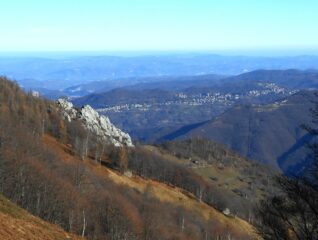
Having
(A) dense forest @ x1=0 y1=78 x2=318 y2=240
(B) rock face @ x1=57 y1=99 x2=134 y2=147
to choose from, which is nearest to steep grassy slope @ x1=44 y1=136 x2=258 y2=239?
(A) dense forest @ x1=0 y1=78 x2=318 y2=240

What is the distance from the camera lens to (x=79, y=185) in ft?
344

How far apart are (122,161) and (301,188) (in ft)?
406

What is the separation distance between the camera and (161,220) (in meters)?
108

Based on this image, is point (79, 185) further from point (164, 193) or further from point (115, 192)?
point (164, 193)

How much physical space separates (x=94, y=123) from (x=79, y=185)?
285ft

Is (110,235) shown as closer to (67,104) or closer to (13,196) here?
(13,196)

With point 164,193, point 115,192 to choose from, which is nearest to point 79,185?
point 115,192

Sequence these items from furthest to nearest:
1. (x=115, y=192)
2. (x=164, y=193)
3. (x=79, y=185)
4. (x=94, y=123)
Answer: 1. (x=94, y=123)
2. (x=164, y=193)
3. (x=115, y=192)
4. (x=79, y=185)

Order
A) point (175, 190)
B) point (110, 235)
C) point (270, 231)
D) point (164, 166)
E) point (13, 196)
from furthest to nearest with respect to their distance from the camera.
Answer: point (164, 166) < point (175, 190) < point (110, 235) < point (13, 196) < point (270, 231)

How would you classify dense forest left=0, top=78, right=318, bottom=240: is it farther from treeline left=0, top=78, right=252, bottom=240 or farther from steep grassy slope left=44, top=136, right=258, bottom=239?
steep grassy slope left=44, top=136, right=258, bottom=239

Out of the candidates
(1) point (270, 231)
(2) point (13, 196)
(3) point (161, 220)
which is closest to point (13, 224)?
(1) point (270, 231)

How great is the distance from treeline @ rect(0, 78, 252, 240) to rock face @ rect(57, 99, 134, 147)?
872 centimetres

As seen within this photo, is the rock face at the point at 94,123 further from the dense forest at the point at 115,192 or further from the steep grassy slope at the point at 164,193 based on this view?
the steep grassy slope at the point at 164,193

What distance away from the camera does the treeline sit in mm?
75625
